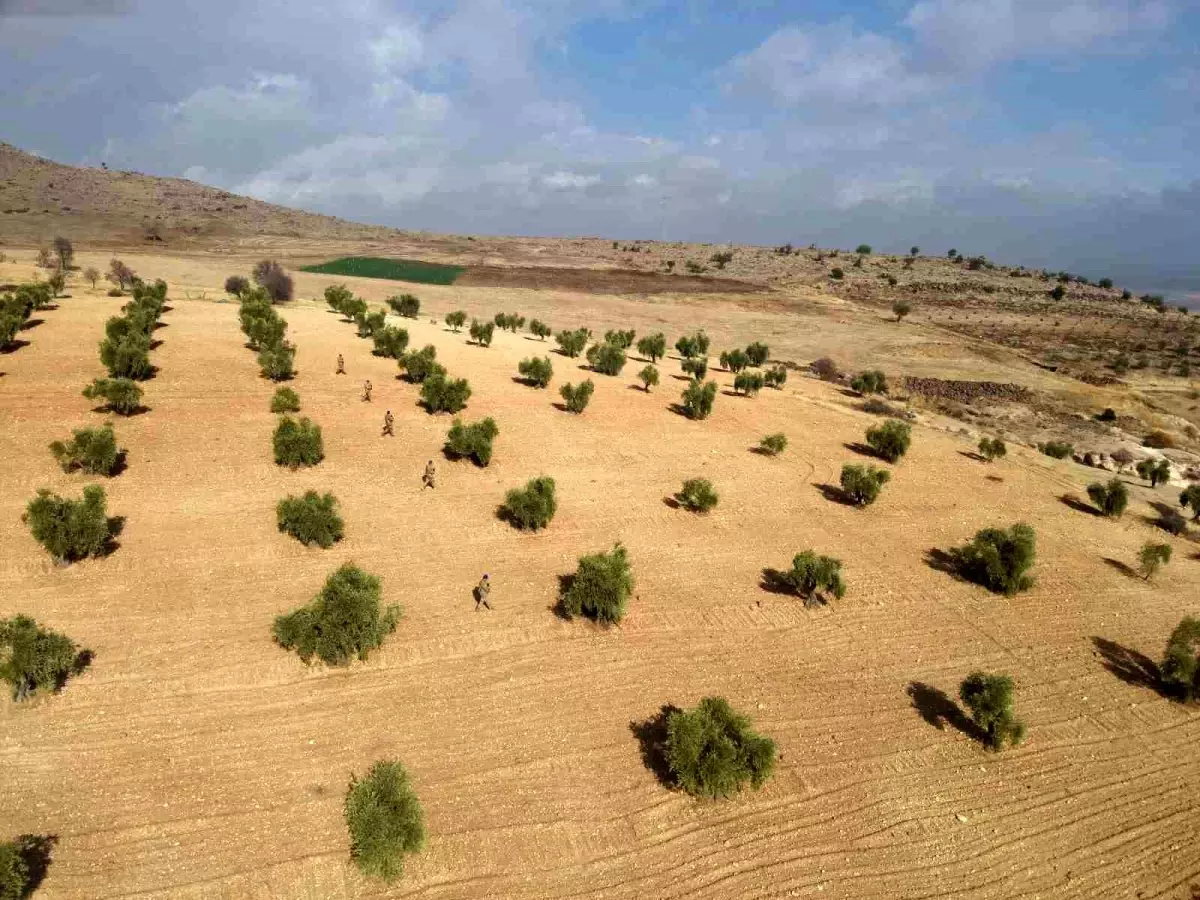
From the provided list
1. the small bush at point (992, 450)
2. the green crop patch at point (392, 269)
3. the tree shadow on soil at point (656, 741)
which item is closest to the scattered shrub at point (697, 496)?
the tree shadow on soil at point (656, 741)

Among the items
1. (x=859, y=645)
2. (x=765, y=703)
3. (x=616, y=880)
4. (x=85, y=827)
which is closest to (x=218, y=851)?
(x=85, y=827)

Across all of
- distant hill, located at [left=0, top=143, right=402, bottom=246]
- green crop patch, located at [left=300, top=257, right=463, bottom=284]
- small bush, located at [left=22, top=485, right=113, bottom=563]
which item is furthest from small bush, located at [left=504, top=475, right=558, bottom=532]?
distant hill, located at [left=0, top=143, right=402, bottom=246]

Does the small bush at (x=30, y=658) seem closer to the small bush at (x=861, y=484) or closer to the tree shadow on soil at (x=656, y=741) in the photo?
the tree shadow on soil at (x=656, y=741)

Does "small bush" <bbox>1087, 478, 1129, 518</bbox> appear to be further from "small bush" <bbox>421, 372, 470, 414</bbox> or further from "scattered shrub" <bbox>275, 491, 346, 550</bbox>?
→ "scattered shrub" <bbox>275, 491, 346, 550</bbox>

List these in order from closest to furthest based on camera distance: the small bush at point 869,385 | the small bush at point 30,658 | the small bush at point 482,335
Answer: the small bush at point 30,658 → the small bush at point 482,335 → the small bush at point 869,385

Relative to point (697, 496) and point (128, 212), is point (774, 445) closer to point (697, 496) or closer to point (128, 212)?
point (697, 496)

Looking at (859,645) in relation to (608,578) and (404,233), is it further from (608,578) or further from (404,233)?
(404,233)
